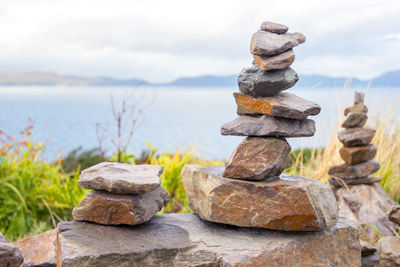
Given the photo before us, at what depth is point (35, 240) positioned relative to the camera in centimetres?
429

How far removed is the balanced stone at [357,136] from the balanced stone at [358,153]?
2.4 inches

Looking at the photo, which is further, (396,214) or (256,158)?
(396,214)

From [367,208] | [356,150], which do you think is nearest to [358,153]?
[356,150]

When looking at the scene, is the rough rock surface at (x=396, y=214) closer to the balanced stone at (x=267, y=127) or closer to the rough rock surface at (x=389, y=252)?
the rough rock surface at (x=389, y=252)

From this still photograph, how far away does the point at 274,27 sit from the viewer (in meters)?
3.10

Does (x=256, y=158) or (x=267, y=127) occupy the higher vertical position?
(x=267, y=127)

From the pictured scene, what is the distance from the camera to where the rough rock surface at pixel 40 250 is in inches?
151

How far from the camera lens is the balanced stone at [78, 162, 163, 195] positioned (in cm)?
289

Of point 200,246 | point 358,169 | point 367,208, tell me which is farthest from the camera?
point 358,169

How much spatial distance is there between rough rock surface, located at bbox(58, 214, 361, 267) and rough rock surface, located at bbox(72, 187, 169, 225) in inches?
2.8

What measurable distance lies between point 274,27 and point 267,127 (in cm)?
73

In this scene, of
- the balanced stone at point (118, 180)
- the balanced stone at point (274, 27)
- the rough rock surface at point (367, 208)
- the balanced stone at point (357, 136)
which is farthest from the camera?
the balanced stone at point (357, 136)

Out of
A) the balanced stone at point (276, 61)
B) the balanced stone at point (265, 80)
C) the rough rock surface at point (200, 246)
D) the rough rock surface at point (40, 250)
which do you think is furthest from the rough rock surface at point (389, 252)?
the rough rock surface at point (40, 250)

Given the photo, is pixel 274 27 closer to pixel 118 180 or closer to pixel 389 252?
pixel 118 180
